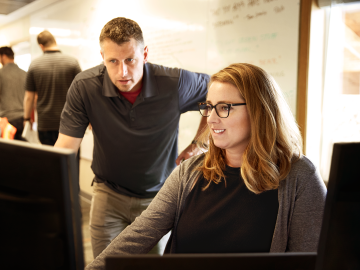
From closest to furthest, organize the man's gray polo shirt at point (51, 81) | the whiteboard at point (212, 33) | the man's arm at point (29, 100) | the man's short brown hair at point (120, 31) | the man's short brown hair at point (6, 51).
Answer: the man's short brown hair at point (120, 31), the whiteboard at point (212, 33), the man's gray polo shirt at point (51, 81), the man's arm at point (29, 100), the man's short brown hair at point (6, 51)

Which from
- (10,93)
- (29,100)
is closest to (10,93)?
(10,93)

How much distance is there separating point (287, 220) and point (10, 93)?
4.25m

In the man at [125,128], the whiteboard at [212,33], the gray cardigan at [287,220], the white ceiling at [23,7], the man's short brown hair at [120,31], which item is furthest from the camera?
the white ceiling at [23,7]

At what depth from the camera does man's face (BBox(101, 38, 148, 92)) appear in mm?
1480

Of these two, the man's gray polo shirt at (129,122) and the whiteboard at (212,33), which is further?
the whiteboard at (212,33)

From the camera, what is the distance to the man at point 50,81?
10.3 ft

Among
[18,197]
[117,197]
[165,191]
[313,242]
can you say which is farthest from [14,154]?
[117,197]

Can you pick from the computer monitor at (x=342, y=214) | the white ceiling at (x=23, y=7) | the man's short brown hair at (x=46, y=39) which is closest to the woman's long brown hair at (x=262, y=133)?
the computer monitor at (x=342, y=214)

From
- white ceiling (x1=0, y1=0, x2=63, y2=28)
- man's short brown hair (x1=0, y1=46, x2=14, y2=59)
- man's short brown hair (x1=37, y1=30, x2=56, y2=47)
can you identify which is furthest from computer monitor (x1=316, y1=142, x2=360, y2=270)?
white ceiling (x1=0, y1=0, x2=63, y2=28)

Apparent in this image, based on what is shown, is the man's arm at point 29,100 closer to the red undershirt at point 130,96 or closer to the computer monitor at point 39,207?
the red undershirt at point 130,96

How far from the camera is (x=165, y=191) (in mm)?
1180

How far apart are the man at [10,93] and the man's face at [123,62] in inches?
129

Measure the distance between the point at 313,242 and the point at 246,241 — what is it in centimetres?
20

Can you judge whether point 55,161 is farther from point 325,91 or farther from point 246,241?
point 325,91
